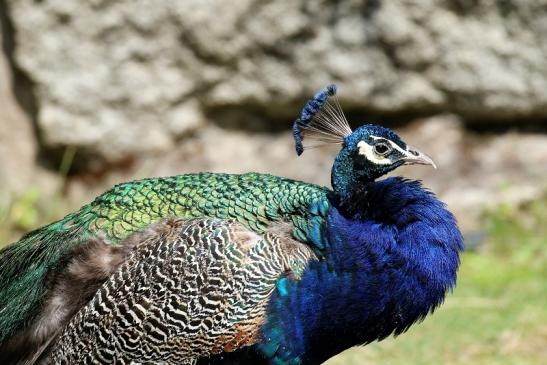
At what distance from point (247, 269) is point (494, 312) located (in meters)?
2.15

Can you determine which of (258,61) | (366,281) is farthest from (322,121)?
(258,61)

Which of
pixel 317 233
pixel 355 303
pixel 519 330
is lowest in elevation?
pixel 519 330

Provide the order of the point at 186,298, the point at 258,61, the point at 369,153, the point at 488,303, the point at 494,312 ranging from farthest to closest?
the point at 258,61 < the point at 488,303 < the point at 494,312 < the point at 369,153 < the point at 186,298

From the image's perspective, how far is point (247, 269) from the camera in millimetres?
3234

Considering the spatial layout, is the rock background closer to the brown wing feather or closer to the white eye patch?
the white eye patch

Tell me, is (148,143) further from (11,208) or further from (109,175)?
(11,208)

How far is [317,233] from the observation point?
3328 mm

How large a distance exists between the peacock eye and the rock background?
255 cm

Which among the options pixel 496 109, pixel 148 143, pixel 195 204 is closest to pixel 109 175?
pixel 148 143

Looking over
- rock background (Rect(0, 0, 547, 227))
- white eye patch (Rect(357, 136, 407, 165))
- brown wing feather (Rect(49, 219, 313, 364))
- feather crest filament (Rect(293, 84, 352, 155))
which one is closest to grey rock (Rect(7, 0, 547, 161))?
rock background (Rect(0, 0, 547, 227))

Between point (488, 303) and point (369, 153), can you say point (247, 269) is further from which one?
point (488, 303)

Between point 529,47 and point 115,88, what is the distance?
2.35m

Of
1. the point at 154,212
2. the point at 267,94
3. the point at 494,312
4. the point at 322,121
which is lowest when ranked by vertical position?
the point at 494,312

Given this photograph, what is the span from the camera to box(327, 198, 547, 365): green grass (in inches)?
178
